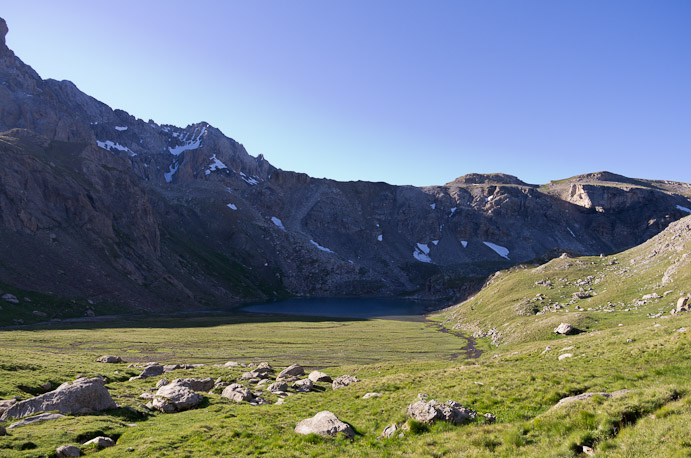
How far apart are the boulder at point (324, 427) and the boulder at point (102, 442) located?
405 inches

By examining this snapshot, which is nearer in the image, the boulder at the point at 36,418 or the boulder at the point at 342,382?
the boulder at the point at 36,418

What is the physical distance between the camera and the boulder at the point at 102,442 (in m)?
20.0

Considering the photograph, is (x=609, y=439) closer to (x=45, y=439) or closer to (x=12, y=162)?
(x=45, y=439)

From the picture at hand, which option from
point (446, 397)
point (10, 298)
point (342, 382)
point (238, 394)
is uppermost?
point (446, 397)

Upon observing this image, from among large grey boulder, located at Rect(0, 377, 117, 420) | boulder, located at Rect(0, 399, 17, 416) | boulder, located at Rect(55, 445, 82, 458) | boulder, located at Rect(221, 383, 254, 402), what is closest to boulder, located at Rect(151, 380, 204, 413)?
boulder, located at Rect(221, 383, 254, 402)

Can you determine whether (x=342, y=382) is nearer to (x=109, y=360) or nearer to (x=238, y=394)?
(x=238, y=394)

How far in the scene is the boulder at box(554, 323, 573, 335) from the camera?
6009cm

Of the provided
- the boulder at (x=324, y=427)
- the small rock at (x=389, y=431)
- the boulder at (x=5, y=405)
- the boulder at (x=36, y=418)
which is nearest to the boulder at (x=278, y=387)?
the boulder at (x=324, y=427)

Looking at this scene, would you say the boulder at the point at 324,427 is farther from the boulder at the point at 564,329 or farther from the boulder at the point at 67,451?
the boulder at the point at 564,329

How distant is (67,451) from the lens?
18.6m

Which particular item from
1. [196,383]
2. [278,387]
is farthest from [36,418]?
[278,387]

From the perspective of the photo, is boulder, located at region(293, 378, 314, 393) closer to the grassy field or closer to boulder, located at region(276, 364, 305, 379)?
the grassy field

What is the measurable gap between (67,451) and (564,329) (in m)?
66.0

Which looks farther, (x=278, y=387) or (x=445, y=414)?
(x=278, y=387)
